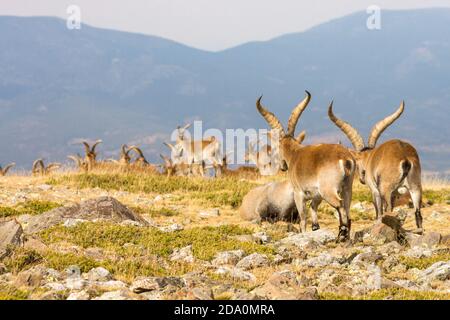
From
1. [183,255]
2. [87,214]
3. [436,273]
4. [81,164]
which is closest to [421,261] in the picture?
[436,273]

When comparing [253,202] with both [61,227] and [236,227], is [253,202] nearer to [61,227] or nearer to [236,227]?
[236,227]

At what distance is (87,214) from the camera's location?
59.8ft

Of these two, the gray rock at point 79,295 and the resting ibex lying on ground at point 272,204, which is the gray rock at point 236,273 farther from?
the resting ibex lying on ground at point 272,204

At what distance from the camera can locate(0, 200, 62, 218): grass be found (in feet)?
67.0

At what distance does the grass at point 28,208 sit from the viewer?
20431mm

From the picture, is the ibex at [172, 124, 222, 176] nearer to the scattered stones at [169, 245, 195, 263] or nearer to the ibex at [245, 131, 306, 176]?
the ibex at [245, 131, 306, 176]

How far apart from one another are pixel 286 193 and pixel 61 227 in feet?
21.1

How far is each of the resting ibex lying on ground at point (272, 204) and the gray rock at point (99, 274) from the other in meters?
9.02

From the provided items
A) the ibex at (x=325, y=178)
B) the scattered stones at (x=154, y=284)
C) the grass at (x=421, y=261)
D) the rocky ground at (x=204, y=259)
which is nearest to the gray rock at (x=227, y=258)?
the rocky ground at (x=204, y=259)

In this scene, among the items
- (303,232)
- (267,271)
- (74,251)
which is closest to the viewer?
(267,271)

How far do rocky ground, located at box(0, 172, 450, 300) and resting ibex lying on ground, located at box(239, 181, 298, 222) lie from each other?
1.47ft

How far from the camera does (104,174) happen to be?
91.5 feet

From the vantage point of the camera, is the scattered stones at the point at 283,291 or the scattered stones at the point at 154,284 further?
the scattered stones at the point at 154,284
